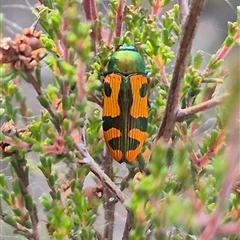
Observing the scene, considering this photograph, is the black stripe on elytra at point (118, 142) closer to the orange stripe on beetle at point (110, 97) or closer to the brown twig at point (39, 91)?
the orange stripe on beetle at point (110, 97)

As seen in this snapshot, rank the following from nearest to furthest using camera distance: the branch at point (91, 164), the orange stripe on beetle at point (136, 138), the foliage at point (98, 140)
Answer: the foliage at point (98, 140), the branch at point (91, 164), the orange stripe on beetle at point (136, 138)

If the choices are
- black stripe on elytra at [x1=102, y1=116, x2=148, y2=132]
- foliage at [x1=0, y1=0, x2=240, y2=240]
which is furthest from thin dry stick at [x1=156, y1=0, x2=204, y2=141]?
black stripe on elytra at [x1=102, y1=116, x2=148, y2=132]

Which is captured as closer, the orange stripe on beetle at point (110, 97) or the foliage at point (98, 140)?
the foliage at point (98, 140)

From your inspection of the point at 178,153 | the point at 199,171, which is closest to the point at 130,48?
the point at 199,171

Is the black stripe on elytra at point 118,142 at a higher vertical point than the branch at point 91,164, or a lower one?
lower

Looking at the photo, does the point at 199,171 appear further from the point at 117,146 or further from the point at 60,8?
the point at 60,8

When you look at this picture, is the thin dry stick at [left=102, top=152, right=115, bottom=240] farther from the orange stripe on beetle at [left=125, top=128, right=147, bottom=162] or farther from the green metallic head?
the green metallic head

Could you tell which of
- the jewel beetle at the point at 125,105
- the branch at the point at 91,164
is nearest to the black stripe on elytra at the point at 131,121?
the jewel beetle at the point at 125,105

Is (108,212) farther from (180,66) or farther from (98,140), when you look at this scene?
(180,66)
